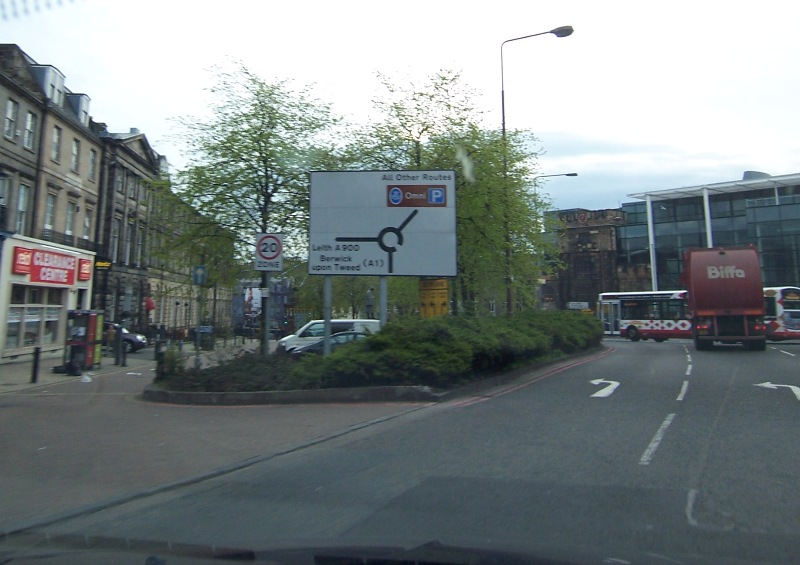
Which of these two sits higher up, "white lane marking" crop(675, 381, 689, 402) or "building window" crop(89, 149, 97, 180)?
"building window" crop(89, 149, 97, 180)

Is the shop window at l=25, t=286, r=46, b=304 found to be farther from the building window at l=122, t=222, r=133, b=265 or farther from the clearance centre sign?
the building window at l=122, t=222, r=133, b=265

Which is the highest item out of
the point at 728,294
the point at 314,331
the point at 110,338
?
the point at 728,294

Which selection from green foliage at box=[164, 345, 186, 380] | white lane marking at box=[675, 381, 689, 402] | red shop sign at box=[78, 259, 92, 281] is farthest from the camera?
red shop sign at box=[78, 259, 92, 281]

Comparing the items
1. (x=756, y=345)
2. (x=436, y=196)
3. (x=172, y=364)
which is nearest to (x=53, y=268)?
(x=172, y=364)

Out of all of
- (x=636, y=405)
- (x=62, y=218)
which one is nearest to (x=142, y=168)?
(x=62, y=218)

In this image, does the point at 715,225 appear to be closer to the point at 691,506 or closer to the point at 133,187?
the point at 133,187

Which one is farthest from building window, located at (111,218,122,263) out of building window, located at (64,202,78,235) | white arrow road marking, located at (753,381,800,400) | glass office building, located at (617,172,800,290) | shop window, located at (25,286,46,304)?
glass office building, located at (617,172,800,290)

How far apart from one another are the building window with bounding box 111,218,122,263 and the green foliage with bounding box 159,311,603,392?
28139 millimetres

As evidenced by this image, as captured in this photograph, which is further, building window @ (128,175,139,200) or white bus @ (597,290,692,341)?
building window @ (128,175,139,200)

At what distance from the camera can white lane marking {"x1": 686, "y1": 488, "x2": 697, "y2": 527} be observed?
Result: 203 inches

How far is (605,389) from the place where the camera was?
13828 mm

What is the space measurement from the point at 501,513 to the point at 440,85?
18355mm

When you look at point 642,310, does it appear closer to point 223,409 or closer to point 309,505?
point 223,409

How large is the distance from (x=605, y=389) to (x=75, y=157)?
28.5m
